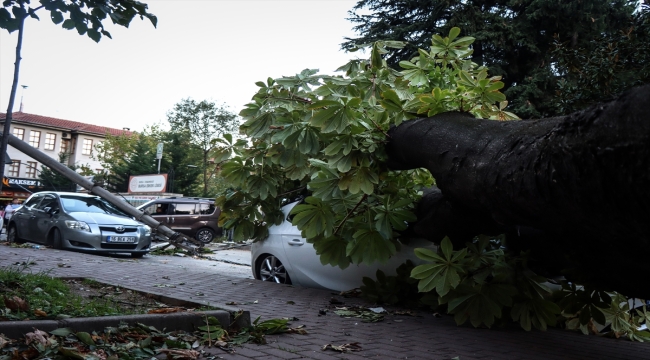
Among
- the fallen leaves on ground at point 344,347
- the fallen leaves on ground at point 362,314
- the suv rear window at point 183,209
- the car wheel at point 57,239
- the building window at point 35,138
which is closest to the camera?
the fallen leaves on ground at point 344,347

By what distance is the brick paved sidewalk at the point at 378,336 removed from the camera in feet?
18.5

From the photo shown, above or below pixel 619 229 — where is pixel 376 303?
below

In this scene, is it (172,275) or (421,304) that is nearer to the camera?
(421,304)

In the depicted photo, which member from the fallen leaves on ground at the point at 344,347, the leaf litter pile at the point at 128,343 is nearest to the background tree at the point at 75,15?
the leaf litter pile at the point at 128,343

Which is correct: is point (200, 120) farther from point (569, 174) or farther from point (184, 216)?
point (569, 174)

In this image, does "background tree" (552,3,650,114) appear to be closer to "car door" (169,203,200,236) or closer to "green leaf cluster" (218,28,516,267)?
"green leaf cluster" (218,28,516,267)

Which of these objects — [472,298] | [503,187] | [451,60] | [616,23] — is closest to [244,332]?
[472,298]

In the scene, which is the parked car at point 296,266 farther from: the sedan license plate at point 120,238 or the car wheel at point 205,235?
the car wheel at point 205,235

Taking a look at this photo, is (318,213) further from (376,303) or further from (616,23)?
(616,23)

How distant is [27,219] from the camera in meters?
17.8

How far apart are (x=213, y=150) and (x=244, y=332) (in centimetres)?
394

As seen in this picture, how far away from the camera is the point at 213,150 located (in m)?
9.30

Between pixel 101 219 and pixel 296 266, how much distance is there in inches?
325

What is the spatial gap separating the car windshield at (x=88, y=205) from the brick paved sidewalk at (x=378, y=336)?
24.1 feet
